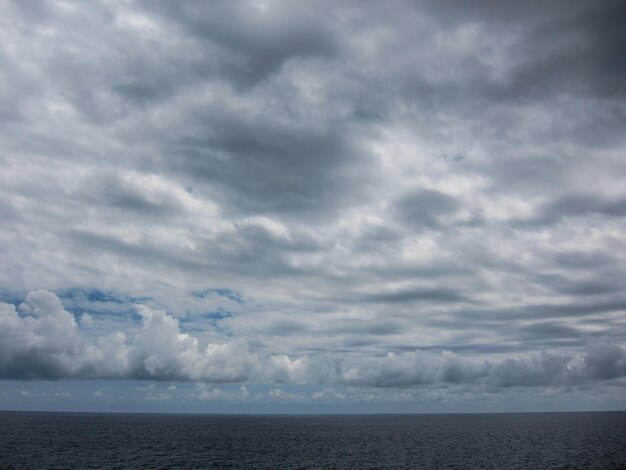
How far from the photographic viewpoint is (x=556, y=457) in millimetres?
118875

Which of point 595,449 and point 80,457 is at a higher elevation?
point 80,457

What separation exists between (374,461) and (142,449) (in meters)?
72.7

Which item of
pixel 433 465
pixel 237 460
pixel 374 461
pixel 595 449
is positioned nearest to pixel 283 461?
pixel 237 460

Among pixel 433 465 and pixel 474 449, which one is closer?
pixel 433 465

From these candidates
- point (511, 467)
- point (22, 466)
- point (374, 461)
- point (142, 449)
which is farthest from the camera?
point (142, 449)

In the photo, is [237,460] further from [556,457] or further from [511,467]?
[556,457]

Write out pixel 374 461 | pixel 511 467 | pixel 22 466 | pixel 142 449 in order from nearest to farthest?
pixel 22 466 → pixel 511 467 → pixel 374 461 → pixel 142 449

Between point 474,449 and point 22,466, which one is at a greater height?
point 22,466

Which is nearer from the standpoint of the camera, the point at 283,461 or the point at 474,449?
the point at 283,461

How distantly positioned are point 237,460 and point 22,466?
158ft

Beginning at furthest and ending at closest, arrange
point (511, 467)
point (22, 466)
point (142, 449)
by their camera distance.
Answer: point (142, 449) → point (511, 467) → point (22, 466)

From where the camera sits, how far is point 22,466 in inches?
3733

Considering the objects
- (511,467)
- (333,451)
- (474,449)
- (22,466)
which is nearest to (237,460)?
(333,451)

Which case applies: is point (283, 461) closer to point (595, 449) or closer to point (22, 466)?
point (22, 466)
